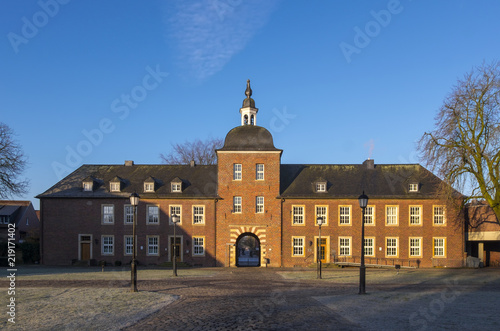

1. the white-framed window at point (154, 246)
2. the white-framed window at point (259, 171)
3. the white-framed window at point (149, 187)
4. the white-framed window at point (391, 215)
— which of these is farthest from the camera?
the white-framed window at point (149, 187)

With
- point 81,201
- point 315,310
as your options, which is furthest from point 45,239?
point 315,310

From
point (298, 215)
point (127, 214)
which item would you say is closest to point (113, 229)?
point (127, 214)

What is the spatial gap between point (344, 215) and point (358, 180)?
404 cm

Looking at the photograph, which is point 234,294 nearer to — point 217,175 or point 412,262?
point 217,175

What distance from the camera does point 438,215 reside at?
39.6 m

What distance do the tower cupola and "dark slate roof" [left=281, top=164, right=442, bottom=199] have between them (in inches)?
236

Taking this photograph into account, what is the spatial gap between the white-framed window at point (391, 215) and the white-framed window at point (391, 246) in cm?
154

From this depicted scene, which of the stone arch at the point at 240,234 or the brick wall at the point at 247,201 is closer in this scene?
the stone arch at the point at 240,234

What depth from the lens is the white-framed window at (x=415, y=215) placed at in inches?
1554

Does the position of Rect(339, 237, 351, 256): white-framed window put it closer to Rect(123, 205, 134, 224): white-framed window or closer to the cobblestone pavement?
the cobblestone pavement

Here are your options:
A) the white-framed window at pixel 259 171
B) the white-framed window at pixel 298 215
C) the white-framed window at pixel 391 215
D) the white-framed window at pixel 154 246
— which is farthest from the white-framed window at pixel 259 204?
the white-framed window at pixel 391 215

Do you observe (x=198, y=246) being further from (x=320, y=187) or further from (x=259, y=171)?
(x=320, y=187)

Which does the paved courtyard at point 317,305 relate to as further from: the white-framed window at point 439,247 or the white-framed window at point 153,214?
→ the white-framed window at point 153,214

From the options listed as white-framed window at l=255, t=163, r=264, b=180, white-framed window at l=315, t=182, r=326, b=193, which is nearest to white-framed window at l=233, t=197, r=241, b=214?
white-framed window at l=255, t=163, r=264, b=180
